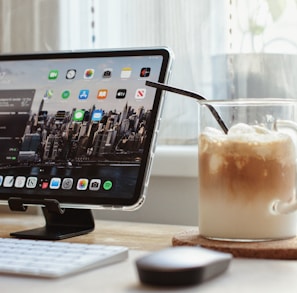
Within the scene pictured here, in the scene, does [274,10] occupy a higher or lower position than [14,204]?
higher

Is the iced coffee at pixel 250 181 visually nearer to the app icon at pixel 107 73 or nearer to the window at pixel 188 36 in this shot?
the app icon at pixel 107 73

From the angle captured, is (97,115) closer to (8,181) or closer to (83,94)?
(83,94)

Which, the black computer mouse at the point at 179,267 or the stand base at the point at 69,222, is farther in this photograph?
the stand base at the point at 69,222

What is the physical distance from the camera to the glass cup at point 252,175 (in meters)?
1.00

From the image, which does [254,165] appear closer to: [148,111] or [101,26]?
[148,111]

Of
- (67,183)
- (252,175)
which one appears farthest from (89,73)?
(252,175)

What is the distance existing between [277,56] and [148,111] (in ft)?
1.04

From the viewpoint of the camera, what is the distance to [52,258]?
2.93ft

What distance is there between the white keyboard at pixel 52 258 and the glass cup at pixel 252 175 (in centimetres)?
16

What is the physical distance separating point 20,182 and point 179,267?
1.74 feet

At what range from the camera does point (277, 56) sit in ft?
4.47

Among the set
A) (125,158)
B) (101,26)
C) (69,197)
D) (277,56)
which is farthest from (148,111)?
(101,26)

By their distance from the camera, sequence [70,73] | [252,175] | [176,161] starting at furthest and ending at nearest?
[176,161] < [70,73] < [252,175]

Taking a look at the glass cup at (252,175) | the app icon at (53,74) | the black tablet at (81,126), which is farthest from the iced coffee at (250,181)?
the app icon at (53,74)
